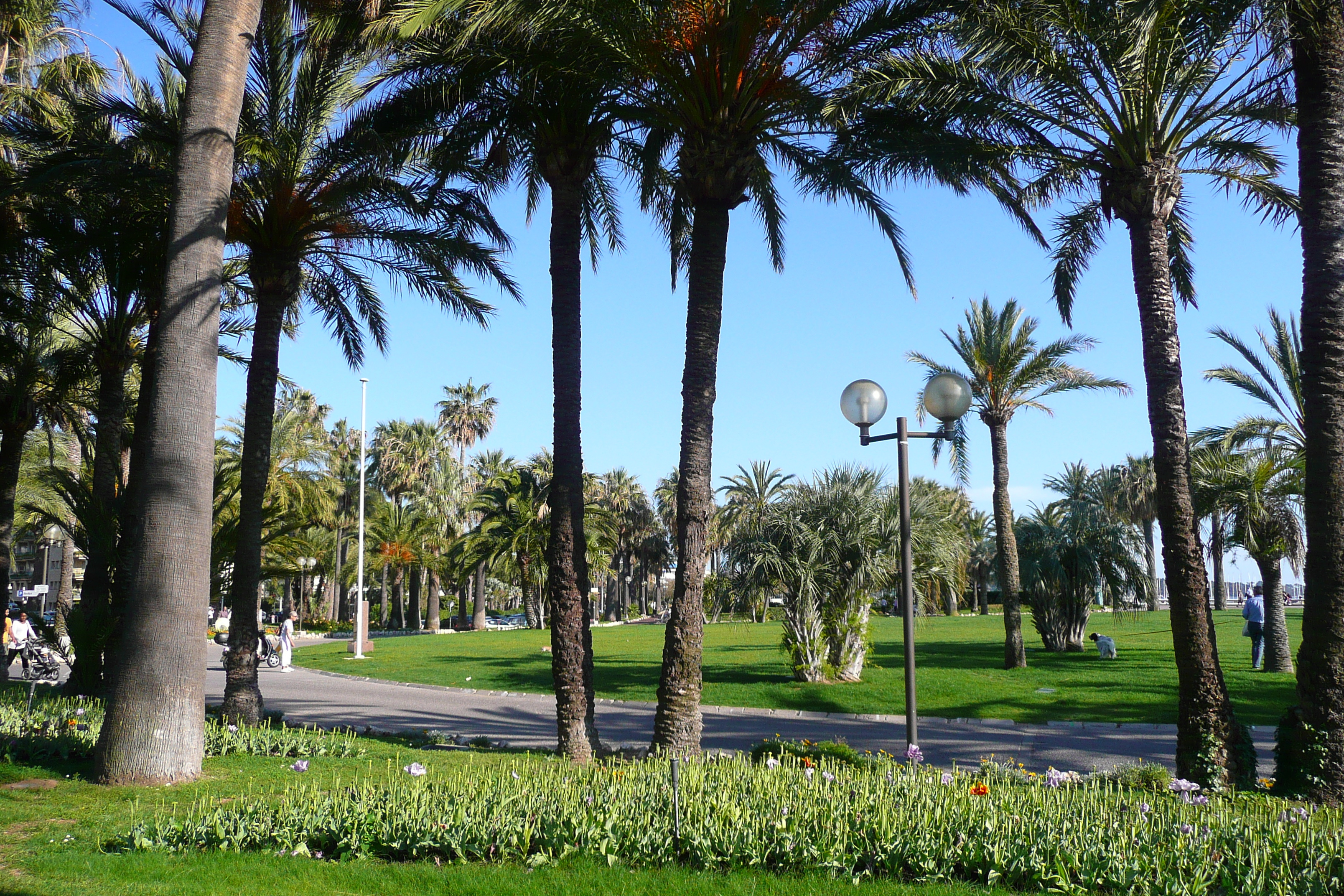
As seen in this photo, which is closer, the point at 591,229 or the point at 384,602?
the point at 591,229

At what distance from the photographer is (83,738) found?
9523 mm

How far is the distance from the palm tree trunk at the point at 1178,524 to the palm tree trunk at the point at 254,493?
10403 mm

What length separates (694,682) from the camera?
10.3m

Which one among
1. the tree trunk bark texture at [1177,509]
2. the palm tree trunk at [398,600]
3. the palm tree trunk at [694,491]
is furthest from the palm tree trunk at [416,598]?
the tree trunk bark texture at [1177,509]

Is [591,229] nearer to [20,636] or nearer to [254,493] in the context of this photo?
[254,493]

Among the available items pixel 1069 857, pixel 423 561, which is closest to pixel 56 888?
pixel 1069 857

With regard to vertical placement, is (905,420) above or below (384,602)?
above

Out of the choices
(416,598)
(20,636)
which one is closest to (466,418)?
(416,598)

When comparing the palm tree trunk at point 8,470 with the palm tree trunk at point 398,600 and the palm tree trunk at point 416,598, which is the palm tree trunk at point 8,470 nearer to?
the palm tree trunk at point 416,598

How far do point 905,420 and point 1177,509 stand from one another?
358 cm

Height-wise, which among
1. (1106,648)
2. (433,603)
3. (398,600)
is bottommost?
(398,600)

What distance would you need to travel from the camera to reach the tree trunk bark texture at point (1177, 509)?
369 inches

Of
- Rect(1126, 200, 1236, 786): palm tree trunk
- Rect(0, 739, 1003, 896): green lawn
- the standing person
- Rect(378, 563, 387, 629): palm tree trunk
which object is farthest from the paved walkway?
Rect(378, 563, 387, 629): palm tree trunk

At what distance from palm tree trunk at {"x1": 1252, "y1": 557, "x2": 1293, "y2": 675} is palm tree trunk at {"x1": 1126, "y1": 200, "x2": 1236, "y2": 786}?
12509 mm
